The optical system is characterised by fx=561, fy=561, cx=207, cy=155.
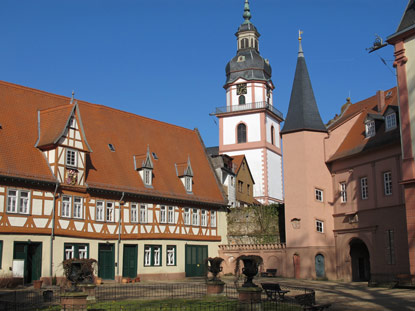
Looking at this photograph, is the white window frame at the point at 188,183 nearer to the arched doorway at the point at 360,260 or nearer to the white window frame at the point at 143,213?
the white window frame at the point at 143,213

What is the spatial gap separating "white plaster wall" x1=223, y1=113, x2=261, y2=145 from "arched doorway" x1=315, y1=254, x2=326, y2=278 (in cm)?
2821

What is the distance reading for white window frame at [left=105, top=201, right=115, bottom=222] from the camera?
34584 mm

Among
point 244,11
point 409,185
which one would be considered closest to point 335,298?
point 409,185

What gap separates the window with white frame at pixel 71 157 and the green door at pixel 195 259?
38.3ft

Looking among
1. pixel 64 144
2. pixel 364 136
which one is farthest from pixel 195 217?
pixel 364 136

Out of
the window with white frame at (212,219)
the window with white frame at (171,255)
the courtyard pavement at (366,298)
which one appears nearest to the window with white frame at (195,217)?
the window with white frame at (212,219)

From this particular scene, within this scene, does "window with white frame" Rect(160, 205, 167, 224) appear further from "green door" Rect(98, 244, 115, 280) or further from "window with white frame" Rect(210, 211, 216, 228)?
"window with white frame" Rect(210, 211, 216, 228)

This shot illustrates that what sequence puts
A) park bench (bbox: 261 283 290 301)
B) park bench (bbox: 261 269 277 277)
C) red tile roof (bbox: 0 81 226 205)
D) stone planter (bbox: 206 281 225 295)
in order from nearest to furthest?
park bench (bbox: 261 283 290 301) < stone planter (bbox: 206 281 225 295) < red tile roof (bbox: 0 81 226 205) < park bench (bbox: 261 269 277 277)

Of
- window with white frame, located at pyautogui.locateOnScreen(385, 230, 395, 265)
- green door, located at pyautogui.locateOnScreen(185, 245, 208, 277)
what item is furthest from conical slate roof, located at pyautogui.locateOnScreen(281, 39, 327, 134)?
green door, located at pyautogui.locateOnScreen(185, 245, 208, 277)

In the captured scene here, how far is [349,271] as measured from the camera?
35.8 m

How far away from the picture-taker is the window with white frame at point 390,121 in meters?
33.3

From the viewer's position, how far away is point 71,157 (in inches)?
1280

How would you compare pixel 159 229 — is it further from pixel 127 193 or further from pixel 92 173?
pixel 92 173

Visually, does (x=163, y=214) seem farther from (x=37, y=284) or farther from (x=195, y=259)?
(x=37, y=284)
